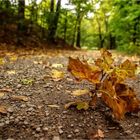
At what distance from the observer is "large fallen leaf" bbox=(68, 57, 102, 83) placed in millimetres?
3701

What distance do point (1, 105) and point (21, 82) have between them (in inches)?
46.9

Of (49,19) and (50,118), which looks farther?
(49,19)

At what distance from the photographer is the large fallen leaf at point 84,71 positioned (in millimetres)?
3701

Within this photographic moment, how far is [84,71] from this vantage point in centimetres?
371

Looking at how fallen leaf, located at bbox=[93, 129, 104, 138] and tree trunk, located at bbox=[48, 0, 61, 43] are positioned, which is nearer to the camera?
fallen leaf, located at bbox=[93, 129, 104, 138]

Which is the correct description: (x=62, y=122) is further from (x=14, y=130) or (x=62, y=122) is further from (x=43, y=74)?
(x=43, y=74)

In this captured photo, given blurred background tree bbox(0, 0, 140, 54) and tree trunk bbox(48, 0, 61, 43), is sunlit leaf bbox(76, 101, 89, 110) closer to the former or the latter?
blurred background tree bbox(0, 0, 140, 54)

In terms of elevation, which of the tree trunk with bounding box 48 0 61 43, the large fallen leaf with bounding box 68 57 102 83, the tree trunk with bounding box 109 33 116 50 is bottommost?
the tree trunk with bounding box 109 33 116 50

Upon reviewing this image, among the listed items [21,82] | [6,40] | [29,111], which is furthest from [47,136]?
[6,40]

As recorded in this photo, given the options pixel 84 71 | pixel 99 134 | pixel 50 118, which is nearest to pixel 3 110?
pixel 50 118

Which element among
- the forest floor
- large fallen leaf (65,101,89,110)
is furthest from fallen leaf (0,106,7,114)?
large fallen leaf (65,101,89,110)

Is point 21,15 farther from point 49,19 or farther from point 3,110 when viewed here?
point 3,110

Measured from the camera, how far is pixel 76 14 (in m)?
20.0

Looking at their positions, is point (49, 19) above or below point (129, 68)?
above
